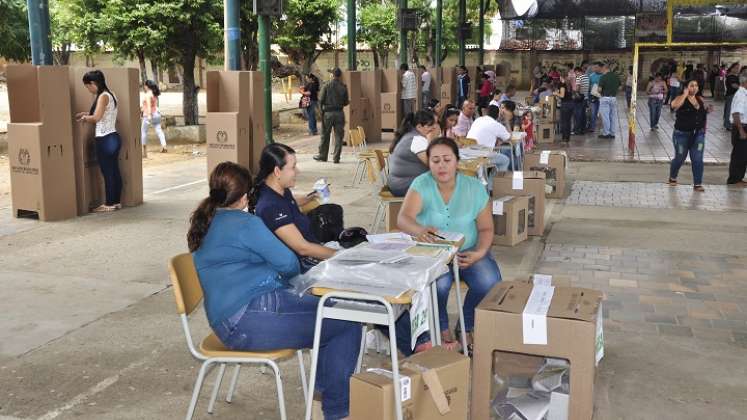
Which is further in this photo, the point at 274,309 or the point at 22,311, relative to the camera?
the point at 22,311

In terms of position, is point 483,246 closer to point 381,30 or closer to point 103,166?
point 103,166

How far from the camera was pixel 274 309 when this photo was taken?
135 inches

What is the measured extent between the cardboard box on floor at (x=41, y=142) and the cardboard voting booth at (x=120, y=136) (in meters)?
0.24

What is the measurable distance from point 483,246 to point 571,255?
2703 mm

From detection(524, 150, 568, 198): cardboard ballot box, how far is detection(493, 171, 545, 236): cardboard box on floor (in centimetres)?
201

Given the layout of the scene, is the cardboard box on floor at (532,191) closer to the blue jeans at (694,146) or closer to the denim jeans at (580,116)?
the blue jeans at (694,146)

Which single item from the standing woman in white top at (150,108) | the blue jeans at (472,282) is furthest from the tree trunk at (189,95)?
the blue jeans at (472,282)

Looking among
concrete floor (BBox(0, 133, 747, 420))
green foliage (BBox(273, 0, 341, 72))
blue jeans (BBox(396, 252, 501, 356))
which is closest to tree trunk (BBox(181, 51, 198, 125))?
green foliage (BBox(273, 0, 341, 72))

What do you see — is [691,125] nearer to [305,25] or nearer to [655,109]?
[655,109]

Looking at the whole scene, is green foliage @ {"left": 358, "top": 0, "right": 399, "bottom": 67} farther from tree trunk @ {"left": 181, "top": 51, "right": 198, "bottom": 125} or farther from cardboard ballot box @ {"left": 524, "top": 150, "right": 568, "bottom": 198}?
cardboard ballot box @ {"left": 524, "top": 150, "right": 568, "bottom": 198}

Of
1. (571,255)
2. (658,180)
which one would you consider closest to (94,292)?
(571,255)

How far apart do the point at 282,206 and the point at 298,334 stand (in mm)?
784

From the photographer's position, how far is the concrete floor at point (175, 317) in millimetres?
4016

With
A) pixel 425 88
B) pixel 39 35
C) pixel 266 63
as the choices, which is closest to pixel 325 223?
pixel 39 35
